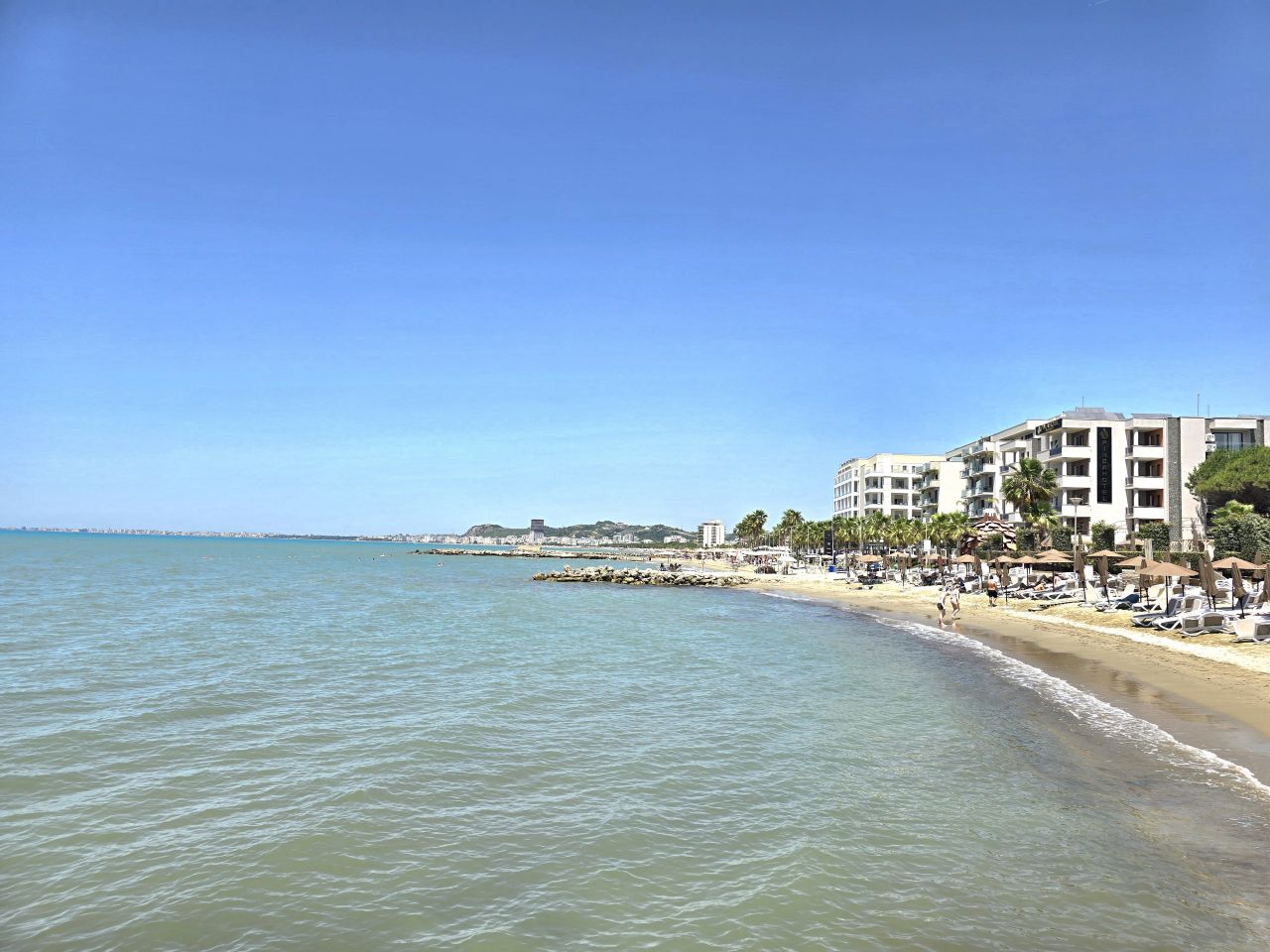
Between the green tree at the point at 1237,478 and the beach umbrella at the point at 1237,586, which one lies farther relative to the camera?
the green tree at the point at 1237,478

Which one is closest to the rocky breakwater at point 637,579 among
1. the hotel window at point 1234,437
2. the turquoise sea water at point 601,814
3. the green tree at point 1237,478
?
the green tree at point 1237,478

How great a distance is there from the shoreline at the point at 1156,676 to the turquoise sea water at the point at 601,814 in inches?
37.0

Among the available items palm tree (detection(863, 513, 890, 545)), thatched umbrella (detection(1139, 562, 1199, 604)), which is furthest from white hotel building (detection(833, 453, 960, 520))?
thatched umbrella (detection(1139, 562, 1199, 604))

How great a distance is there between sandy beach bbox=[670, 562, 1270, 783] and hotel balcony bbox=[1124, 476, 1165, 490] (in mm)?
28159

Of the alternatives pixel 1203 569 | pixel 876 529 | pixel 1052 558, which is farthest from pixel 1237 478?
pixel 876 529

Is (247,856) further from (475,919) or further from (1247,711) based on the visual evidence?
(1247,711)

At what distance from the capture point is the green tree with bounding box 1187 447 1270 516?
59938 mm

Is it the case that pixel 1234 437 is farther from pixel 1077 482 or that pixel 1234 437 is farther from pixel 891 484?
pixel 891 484

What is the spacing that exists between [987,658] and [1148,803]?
1767 centimetres

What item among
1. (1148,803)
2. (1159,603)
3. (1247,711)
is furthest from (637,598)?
(1148,803)

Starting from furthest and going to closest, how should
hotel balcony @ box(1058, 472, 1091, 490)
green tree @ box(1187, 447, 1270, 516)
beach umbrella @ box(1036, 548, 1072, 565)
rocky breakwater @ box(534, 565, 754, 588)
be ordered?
rocky breakwater @ box(534, 565, 754, 588) < hotel balcony @ box(1058, 472, 1091, 490) < green tree @ box(1187, 447, 1270, 516) < beach umbrella @ box(1036, 548, 1072, 565)

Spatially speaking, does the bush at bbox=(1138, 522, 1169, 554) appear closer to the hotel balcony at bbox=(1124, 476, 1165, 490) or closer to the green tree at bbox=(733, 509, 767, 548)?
the hotel balcony at bbox=(1124, 476, 1165, 490)

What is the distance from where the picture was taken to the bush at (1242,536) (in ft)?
142

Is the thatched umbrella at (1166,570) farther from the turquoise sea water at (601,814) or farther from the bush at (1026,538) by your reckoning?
the bush at (1026,538)
